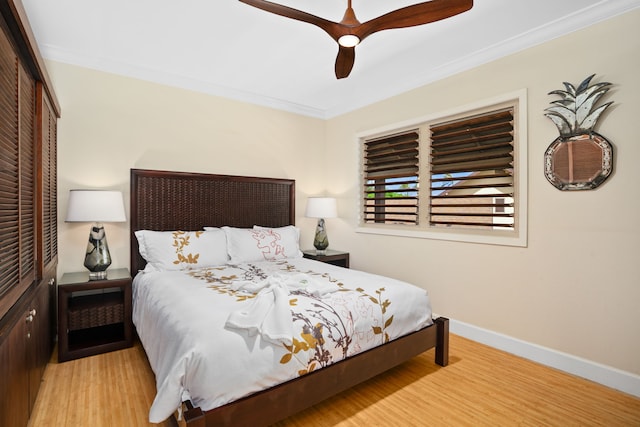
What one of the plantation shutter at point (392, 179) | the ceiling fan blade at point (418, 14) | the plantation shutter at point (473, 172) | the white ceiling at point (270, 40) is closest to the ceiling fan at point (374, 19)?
the ceiling fan blade at point (418, 14)

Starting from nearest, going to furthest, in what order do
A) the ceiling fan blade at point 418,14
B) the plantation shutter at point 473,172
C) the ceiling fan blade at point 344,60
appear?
1. the ceiling fan blade at point 418,14
2. the ceiling fan blade at point 344,60
3. the plantation shutter at point 473,172

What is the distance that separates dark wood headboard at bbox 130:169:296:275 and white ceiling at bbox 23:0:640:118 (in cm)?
101

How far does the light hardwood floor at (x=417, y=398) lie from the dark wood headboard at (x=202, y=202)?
1.21 m

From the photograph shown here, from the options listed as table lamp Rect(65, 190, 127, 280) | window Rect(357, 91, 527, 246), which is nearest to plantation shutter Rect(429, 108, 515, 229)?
window Rect(357, 91, 527, 246)

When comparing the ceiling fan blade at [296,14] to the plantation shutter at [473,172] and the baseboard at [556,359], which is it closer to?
the plantation shutter at [473,172]

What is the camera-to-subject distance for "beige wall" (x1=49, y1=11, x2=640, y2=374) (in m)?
2.24

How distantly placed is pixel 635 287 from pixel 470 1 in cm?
206

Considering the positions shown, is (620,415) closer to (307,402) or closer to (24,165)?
(307,402)

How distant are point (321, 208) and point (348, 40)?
2.36 meters

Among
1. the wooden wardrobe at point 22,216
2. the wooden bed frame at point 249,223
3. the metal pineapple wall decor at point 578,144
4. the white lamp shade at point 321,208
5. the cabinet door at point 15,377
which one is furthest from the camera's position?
the white lamp shade at point 321,208

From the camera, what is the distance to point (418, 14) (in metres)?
1.82

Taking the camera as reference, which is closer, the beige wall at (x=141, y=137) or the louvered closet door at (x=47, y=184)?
the louvered closet door at (x=47, y=184)

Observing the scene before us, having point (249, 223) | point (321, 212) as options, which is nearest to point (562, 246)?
point (321, 212)

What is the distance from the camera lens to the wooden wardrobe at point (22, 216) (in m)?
1.48
